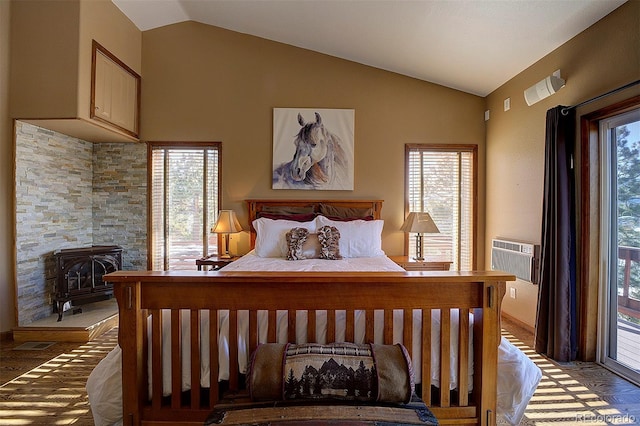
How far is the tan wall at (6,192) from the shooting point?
9.37 ft

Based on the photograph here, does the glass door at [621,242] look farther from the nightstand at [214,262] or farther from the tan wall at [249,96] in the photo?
the nightstand at [214,262]

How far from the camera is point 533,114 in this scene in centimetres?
310

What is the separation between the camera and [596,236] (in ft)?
8.17

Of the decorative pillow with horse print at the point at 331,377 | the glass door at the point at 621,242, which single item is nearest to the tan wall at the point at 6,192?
the decorative pillow with horse print at the point at 331,377

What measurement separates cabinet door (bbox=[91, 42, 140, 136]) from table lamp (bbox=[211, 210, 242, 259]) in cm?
147

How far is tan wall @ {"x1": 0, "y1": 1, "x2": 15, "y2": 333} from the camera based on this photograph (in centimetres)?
286

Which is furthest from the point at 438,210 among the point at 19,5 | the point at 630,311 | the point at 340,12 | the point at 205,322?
the point at 19,5

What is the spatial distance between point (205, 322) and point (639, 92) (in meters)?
3.03

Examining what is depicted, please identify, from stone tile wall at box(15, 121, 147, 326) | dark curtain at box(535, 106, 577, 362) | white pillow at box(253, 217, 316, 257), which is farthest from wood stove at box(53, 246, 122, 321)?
dark curtain at box(535, 106, 577, 362)

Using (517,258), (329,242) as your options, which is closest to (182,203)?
(329,242)

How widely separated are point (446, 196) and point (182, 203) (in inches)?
131

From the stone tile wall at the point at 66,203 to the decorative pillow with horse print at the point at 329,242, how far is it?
2.34 meters

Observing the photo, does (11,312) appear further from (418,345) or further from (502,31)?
(502,31)

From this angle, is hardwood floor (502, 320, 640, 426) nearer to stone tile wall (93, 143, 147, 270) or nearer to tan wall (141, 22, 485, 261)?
tan wall (141, 22, 485, 261)
